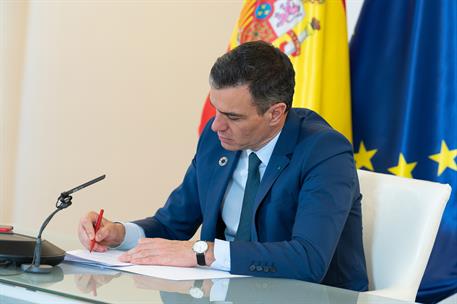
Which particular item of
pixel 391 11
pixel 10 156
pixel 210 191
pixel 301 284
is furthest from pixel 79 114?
pixel 301 284

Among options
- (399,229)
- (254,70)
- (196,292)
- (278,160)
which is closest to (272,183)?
(278,160)

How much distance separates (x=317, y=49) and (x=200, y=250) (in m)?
1.89

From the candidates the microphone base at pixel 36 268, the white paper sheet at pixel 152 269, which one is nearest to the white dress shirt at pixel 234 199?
the white paper sheet at pixel 152 269

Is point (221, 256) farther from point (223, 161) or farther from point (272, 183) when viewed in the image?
point (223, 161)

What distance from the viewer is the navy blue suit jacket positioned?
6.05 ft

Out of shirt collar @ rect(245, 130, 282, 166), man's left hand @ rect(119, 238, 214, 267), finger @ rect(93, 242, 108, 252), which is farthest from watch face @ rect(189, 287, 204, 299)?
shirt collar @ rect(245, 130, 282, 166)

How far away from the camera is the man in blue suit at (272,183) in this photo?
1.95 meters

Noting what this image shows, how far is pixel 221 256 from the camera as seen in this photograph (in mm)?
1805

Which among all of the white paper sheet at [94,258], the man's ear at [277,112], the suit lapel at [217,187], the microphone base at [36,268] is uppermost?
the man's ear at [277,112]

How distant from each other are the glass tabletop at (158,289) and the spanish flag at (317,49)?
1.87 m

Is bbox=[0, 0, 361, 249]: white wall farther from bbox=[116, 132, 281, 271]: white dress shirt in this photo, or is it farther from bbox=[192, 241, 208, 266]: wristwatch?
bbox=[192, 241, 208, 266]: wristwatch

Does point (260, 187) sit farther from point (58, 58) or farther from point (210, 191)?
point (58, 58)

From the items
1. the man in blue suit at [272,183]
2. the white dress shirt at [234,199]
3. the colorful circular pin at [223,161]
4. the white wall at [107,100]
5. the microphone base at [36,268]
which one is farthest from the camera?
the white wall at [107,100]

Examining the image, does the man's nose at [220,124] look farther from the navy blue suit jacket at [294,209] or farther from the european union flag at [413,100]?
the european union flag at [413,100]
